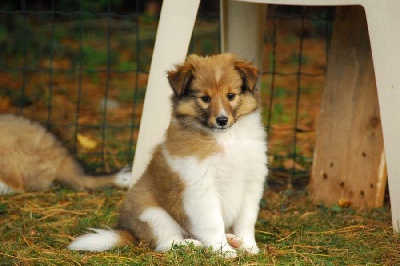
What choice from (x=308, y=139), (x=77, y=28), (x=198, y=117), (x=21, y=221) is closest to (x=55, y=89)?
(x=77, y=28)

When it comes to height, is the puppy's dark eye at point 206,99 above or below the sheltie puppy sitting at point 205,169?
above

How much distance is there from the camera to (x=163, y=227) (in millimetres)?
4727

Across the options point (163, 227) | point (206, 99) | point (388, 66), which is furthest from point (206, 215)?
point (388, 66)

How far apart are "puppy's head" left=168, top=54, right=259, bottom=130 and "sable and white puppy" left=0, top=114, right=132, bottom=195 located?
5.80 feet

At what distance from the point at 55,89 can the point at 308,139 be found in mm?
2791

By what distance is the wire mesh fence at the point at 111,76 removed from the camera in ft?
23.0

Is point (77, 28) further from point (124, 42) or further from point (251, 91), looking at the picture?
point (251, 91)

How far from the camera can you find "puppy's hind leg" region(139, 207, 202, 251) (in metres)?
4.70

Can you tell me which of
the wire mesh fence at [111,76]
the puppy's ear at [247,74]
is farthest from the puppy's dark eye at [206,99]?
the wire mesh fence at [111,76]

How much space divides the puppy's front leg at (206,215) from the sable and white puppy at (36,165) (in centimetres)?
178

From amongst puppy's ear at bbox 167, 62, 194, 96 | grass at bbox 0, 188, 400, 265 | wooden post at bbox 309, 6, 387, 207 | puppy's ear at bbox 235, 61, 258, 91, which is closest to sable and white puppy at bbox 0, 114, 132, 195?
grass at bbox 0, 188, 400, 265

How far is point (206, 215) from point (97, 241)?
648 mm

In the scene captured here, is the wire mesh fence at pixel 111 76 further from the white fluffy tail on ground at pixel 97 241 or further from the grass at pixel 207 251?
the white fluffy tail on ground at pixel 97 241

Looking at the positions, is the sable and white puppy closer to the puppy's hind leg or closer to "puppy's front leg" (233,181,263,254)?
the puppy's hind leg
